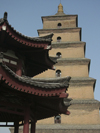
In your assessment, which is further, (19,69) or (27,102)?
(19,69)

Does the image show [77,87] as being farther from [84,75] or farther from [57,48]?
[57,48]

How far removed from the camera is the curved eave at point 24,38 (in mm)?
9027

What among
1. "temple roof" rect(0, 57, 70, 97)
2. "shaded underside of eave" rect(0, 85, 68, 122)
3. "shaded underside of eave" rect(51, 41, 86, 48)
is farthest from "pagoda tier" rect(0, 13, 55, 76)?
"shaded underside of eave" rect(51, 41, 86, 48)

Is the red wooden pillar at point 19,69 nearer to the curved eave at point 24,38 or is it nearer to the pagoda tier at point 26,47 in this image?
the pagoda tier at point 26,47

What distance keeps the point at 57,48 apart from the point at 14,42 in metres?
16.7

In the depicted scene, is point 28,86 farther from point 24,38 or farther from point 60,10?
point 60,10

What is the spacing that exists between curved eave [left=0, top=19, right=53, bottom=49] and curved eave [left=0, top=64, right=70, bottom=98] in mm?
2138

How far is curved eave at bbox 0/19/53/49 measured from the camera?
9.03m

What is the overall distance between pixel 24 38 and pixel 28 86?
105 inches

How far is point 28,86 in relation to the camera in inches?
325

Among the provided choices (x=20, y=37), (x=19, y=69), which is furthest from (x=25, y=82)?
(x=20, y=37)

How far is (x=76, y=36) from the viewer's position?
27547mm

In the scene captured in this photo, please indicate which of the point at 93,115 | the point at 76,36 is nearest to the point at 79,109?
the point at 93,115

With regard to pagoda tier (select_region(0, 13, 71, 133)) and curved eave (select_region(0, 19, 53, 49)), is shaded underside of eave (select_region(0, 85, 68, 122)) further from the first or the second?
curved eave (select_region(0, 19, 53, 49))
